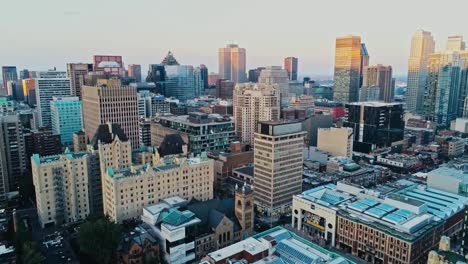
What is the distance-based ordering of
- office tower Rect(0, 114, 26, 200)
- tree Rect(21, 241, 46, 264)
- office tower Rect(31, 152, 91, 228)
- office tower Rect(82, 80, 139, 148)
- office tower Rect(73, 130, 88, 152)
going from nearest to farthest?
tree Rect(21, 241, 46, 264)
office tower Rect(31, 152, 91, 228)
office tower Rect(0, 114, 26, 200)
office tower Rect(82, 80, 139, 148)
office tower Rect(73, 130, 88, 152)

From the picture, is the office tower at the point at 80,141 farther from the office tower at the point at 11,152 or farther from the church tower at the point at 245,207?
the church tower at the point at 245,207

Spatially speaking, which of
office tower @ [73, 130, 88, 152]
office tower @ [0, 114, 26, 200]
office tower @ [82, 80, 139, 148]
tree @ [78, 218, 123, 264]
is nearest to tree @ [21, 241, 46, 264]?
tree @ [78, 218, 123, 264]

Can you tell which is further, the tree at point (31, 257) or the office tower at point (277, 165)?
the office tower at point (277, 165)

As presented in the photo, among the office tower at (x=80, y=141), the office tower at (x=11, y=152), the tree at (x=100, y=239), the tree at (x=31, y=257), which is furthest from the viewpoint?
the office tower at (x=80, y=141)

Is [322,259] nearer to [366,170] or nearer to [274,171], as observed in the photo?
[274,171]

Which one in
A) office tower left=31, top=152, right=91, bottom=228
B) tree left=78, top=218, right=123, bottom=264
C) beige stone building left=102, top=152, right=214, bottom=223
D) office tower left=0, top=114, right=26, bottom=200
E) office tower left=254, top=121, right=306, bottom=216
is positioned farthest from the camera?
office tower left=0, top=114, right=26, bottom=200

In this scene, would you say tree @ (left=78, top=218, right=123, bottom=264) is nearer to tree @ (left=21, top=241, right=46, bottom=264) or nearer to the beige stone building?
tree @ (left=21, top=241, right=46, bottom=264)

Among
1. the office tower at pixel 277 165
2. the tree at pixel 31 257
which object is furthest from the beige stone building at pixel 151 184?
the tree at pixel 31 257
